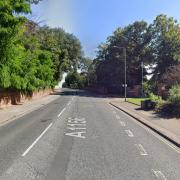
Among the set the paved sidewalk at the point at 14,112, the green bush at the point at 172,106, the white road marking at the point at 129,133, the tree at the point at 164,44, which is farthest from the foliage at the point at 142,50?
the white road marking at the point at 129,133

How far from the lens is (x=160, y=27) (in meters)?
86.2

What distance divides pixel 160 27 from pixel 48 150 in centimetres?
7499

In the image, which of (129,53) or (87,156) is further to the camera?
(129,53)

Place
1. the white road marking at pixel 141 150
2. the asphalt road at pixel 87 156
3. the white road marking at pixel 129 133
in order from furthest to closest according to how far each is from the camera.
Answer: the white road marking at pixel 129 133 → the white road marking at pixel 141 150 → the asphalt road at pixel 87 156

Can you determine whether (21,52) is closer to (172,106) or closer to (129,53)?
(172,106)

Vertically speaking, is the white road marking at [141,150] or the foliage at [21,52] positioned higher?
the foliage at [21,52]

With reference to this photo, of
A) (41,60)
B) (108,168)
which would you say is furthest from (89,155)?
(41,60)

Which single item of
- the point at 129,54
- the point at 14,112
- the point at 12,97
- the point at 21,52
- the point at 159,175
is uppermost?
the point at 129,54

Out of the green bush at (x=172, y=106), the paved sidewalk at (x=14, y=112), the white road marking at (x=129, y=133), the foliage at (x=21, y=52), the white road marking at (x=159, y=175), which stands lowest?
the white road marking at (x=159, y=175)

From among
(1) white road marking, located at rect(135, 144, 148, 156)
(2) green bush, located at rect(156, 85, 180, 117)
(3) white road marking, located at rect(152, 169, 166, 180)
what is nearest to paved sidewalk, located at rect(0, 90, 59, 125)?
(2) green bush, located at rect(156, 85, 180, 117)

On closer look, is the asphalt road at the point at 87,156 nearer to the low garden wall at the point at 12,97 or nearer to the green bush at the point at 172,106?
the green bush at the point at 172,106

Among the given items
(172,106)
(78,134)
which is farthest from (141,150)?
(172,106)

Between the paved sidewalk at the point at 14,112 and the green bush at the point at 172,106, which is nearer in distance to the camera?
the paved sidewalk at the point at 14,112

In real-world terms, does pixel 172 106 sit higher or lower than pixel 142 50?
lower
